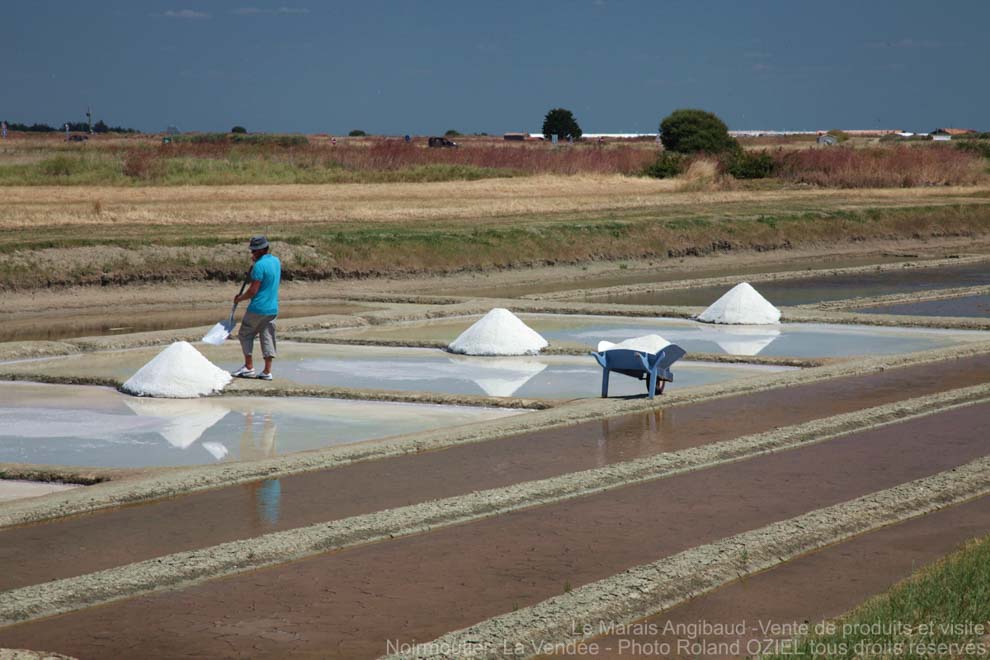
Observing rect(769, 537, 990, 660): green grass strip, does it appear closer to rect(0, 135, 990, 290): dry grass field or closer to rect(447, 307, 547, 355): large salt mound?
rect(447, 307, 547, 355): large salt mound

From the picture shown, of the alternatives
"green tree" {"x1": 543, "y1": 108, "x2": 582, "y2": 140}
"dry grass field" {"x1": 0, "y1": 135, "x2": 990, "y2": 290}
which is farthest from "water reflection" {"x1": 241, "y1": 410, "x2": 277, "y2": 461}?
"green tree" {"x1": 543, "y1": 108, "x2": 582, "y2": 140}

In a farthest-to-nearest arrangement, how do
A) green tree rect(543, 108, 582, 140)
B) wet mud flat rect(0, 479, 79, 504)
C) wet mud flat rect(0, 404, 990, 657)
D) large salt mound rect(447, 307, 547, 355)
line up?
green tree rect(543, 108, 582, 140) < large salt mound rect(447, 307, 547, 355) < wet mud flat rect(0, 479, 79, 504) < wet mud flat rect(0, 404, 990, 657)

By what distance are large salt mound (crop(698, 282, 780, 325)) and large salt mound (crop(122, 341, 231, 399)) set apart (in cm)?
878

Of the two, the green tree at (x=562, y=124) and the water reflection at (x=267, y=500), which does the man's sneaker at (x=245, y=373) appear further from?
the green tree at (x=562, y=124)

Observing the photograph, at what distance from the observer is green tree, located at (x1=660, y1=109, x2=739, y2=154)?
253ft

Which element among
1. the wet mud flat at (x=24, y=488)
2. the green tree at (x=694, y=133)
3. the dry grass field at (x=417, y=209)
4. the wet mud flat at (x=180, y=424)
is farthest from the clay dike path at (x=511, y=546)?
the green tree at (x=694, y=133)

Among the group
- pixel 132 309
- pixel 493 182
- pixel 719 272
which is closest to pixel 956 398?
pixel 132 309

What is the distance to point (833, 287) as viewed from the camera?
91.7 ft

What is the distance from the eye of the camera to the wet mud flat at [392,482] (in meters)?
8.50

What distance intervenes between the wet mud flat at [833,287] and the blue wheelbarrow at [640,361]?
35.8 ft

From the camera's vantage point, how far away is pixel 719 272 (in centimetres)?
3241

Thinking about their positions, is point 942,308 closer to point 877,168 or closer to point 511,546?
point 511,546

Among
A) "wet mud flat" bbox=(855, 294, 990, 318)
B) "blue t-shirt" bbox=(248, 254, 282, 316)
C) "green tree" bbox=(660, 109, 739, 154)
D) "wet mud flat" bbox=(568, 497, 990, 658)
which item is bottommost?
"wet mud flat" bbox=(568, 497, 990, 658)

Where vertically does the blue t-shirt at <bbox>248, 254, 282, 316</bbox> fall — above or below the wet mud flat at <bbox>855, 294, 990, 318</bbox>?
above
